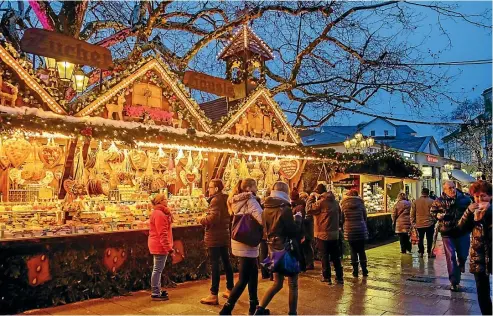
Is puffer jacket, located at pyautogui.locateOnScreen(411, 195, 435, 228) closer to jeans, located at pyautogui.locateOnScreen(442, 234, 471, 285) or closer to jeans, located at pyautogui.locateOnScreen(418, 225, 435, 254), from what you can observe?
jeans, located at pyautogui.locateOnScreen(418, 225, 435, 254)

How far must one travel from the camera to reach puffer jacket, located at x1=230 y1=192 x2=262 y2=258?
5227 mm

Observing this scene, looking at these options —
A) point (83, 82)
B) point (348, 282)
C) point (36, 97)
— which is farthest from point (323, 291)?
point (83, 82)

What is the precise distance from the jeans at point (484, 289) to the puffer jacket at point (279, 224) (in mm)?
2134

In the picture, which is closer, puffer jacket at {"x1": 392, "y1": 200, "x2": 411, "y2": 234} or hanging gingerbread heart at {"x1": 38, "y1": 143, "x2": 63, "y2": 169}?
hanging gingerbread heart at {"x1": 38, "y1": 143, "x2": 63, "y2": 169}

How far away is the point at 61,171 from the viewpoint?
7273mm

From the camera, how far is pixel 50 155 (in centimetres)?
668

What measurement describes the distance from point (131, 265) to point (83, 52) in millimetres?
3829

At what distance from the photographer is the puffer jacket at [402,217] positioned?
38.6 ft

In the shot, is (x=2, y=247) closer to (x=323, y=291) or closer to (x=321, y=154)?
(x=323, y=291)

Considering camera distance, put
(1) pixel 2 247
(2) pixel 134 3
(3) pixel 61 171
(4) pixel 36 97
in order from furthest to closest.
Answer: (2) pixel 134 3 < (3) pixel 61 171 < (4) pixel 36 97 < (1) pixel 2 247

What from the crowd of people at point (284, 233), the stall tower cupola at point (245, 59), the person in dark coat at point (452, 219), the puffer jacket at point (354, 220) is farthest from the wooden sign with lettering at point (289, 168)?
the person in dark coat at point (452, 219)

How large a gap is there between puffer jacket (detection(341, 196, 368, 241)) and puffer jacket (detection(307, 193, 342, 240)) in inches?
21.4

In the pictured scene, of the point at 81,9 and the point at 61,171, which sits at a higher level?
the point at 81,9

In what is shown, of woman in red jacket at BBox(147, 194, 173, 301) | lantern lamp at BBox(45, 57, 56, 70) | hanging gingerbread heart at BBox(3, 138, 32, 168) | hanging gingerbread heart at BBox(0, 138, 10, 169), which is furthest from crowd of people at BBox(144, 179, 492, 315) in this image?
lantern lamp at BBox(45, 57, 56, 70)
